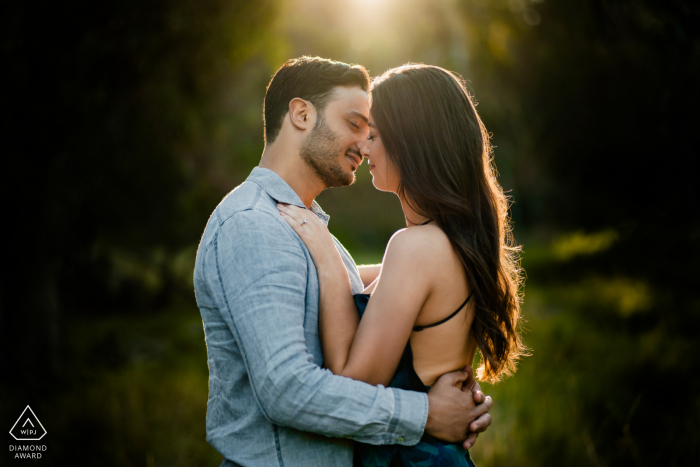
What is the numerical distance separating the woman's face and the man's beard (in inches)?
9.6

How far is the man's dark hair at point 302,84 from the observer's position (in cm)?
243

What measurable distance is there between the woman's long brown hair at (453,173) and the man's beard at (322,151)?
32 cm

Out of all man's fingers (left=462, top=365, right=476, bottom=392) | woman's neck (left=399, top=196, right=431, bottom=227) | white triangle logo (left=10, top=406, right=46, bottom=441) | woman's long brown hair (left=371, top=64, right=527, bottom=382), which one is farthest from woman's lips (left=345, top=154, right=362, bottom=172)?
white triangle logo (left=10, top=406, right=46, bottom=441)

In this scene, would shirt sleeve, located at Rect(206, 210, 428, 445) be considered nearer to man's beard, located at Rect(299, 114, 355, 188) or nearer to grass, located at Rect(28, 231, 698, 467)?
man's beard, located at Rect(299, 114, 355, 188)

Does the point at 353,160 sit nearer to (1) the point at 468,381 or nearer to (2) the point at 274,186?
(2) the point at 274,186

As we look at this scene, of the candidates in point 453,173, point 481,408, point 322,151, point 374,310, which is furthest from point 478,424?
point 322,151

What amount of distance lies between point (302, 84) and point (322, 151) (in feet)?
1.12

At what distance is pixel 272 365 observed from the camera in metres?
1.57

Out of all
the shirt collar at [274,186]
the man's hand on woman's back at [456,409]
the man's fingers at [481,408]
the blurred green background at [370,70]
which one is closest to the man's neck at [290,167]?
the shirt collar at [274,186]

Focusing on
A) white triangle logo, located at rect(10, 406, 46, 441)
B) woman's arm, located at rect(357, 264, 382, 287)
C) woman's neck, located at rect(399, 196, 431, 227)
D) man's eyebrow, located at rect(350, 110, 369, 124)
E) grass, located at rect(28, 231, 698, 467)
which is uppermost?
man's eyebrow, located at rect(350, 110, 369, 124)

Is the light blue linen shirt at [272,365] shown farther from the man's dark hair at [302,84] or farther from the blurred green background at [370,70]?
the blurred green background at [370,70]

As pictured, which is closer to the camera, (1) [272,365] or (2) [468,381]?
(1) [272,365]

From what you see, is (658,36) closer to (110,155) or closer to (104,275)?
(110,155)

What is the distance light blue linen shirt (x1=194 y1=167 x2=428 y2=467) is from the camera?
1.59m
